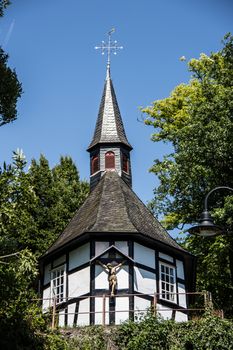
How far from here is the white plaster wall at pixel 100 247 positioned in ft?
76.9

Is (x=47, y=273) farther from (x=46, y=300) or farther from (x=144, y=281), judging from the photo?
(x=144, y=281)

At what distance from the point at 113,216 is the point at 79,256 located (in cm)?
204

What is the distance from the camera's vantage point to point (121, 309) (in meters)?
22.4

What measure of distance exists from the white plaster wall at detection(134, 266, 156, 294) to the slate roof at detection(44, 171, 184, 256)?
1330mm

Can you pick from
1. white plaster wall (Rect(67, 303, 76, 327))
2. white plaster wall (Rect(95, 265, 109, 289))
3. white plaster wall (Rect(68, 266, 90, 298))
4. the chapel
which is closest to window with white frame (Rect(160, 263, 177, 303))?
the chapel

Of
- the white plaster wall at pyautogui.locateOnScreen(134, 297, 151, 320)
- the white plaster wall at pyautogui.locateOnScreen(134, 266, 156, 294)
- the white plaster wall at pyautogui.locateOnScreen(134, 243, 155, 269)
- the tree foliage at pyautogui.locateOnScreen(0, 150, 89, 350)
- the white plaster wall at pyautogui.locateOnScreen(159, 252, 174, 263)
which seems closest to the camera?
the tree foliage at pyautogui.locateOnScreen(0, 150, 89, 350)

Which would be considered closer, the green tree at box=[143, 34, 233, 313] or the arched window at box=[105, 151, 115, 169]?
the green tree at box=[143, 34, 233, 313]

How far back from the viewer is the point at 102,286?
2284cm

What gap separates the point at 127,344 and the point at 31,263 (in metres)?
5.81

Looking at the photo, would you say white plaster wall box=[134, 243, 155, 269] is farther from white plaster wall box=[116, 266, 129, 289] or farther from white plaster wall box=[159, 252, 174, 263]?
white plaster wall box=[116, 266, 129, 289]

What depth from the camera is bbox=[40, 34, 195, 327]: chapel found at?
22672 mm

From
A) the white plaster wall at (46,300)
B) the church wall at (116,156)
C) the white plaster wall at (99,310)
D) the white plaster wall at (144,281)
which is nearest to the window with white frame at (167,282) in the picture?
the white plaster wall at (144,281)

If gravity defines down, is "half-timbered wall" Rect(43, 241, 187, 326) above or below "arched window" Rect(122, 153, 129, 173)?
below

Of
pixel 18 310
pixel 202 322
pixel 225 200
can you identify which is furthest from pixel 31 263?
pixel 225 200
